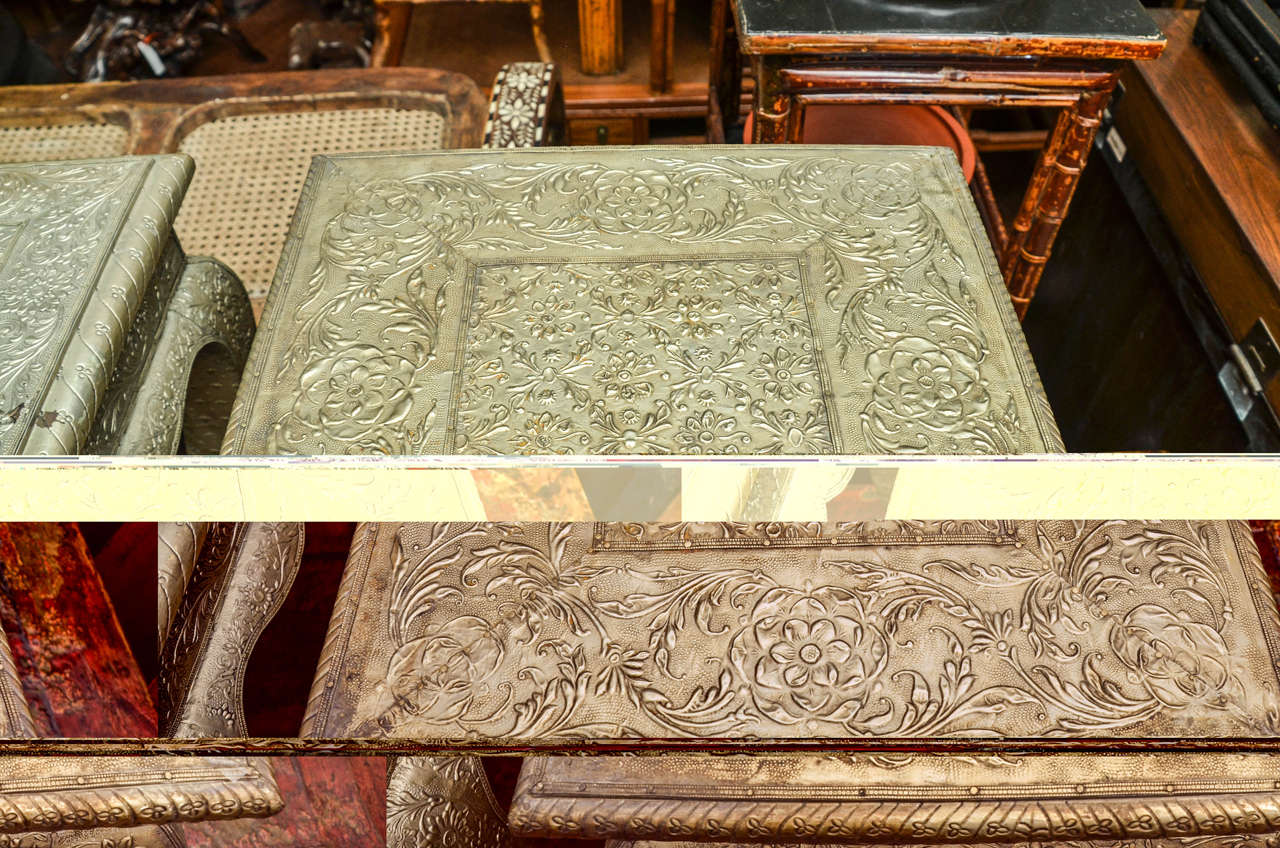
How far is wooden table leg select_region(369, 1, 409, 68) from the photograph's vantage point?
1.71 meters

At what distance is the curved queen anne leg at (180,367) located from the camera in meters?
0.69

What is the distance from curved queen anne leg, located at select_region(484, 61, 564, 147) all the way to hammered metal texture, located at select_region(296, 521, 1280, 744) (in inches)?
27.0

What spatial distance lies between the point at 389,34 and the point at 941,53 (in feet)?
4.17

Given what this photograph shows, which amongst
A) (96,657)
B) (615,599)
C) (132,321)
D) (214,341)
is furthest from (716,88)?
(96,657)

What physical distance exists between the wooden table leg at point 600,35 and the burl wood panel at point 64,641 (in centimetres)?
147

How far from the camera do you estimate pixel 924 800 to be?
455 mm

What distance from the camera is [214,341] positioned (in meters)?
0.84

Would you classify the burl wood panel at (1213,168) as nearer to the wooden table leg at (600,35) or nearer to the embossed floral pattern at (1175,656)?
the embossed floral pattern at (1175,656)

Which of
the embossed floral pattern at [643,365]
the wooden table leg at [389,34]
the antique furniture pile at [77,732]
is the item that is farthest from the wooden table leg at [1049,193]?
the wooden table leg at [389,34]

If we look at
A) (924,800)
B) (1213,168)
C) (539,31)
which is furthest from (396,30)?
(924,800)

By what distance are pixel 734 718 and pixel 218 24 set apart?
7.40ft

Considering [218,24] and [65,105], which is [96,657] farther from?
[218,24]

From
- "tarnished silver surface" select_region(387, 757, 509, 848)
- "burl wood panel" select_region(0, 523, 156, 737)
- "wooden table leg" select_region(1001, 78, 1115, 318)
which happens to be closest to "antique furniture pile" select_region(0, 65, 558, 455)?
"burl wood panel" select_region(0, 523, 156, 737)

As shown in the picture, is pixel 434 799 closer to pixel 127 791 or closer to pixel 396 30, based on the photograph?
pixel 127 791
